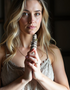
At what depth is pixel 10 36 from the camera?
90 cm

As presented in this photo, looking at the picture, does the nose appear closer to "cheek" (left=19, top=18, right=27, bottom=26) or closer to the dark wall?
"cheek" (left=19, top=18, right=27, bottom=26)

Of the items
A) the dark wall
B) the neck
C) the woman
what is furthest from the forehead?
the dark wall

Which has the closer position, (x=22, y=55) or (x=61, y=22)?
(x=22, y=55)

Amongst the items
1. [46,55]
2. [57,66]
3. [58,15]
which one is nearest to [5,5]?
[58,15]

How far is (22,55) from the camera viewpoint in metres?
0.92

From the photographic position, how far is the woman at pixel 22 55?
2.67ft

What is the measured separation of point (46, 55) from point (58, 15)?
0.62m

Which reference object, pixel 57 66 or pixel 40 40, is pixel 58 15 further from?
pixel 57 66

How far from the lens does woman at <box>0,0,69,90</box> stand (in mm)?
815

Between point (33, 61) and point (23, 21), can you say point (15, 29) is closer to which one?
point (23, 21)

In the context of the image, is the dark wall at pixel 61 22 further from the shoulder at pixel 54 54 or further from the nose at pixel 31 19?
the nose at pixel 31 19

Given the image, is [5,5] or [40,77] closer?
[40,77]

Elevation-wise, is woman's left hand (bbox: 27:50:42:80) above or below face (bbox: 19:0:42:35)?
below

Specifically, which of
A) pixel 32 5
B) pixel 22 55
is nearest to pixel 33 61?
pixel 22 55
